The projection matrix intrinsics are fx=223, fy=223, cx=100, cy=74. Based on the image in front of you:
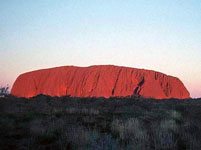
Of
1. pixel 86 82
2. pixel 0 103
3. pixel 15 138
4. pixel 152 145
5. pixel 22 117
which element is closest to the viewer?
pixel 152 145

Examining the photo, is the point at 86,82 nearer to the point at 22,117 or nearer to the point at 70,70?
the point at 70,70

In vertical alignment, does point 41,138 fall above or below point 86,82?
above

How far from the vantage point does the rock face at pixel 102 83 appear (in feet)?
203

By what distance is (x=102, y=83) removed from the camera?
6334 centimetres

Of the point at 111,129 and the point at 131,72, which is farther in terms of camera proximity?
the point at 131,72

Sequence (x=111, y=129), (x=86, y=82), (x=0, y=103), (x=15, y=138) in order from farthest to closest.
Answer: (x=86, y=82) → (x=0, y=103) → (x=111, y=129) → (x=15, y=138)

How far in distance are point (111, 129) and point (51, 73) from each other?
68672mm

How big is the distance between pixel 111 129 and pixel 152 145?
193cm

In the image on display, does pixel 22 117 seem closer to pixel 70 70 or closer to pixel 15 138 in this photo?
pixel 15 138

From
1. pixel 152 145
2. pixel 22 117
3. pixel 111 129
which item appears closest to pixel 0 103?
pixel 22 117

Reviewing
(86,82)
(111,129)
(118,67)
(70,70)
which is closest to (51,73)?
(70,70)

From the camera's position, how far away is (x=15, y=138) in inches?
241

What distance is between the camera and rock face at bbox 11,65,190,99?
6181 cm

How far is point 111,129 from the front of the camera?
23.4ft
